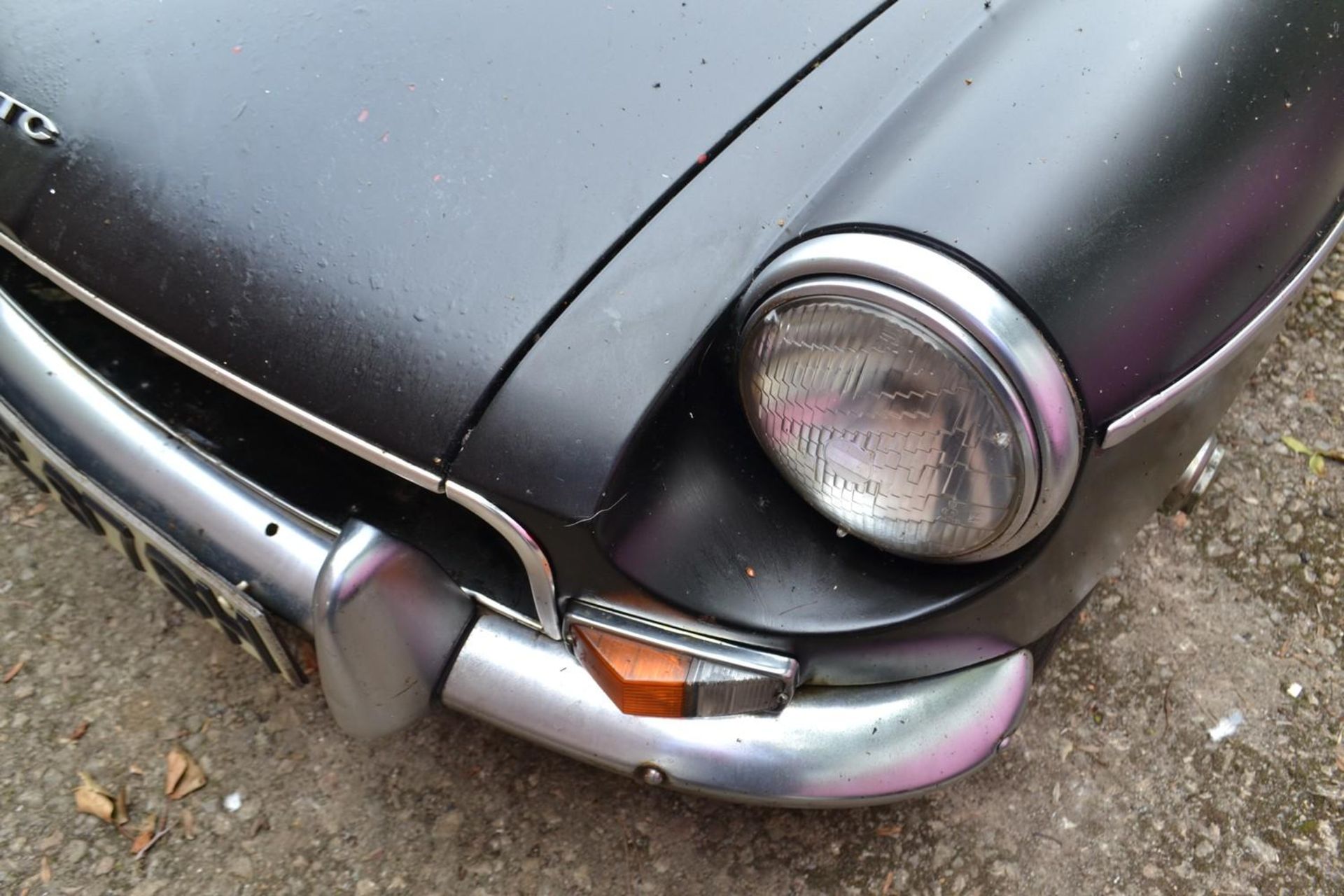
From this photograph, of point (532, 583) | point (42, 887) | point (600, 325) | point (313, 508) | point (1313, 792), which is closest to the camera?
point (600, 325)

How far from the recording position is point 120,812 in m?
1.65

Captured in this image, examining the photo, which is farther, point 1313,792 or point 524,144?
point 1313,792

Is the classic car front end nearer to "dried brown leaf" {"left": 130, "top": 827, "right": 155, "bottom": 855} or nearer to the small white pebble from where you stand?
"dried brown leaf" {"left": 130, "top": 827, "right": 155, "bottom": 855}

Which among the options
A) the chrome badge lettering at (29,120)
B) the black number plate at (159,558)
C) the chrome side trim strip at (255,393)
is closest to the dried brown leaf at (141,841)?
the black number plate at (159,558)

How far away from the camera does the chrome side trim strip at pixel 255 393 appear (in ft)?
3.77

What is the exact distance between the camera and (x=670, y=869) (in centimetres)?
162

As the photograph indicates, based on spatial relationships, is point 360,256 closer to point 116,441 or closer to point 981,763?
point 116,441

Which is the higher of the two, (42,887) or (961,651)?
(961,651)

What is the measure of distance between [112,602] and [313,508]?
31.4 inches

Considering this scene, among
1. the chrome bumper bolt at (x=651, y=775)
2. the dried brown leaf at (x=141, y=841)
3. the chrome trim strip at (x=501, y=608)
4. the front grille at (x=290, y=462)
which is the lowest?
the dried brown leaf at (x=141, y=841)

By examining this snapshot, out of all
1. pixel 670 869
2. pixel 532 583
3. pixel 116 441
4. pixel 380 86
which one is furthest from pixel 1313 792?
pixel 116 441

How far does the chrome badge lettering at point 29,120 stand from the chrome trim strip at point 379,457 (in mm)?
149

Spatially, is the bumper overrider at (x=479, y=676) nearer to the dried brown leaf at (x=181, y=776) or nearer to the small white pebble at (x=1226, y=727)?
the dried brown leaf at (x=181, y=776)

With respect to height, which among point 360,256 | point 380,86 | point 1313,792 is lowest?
point 1313,792
